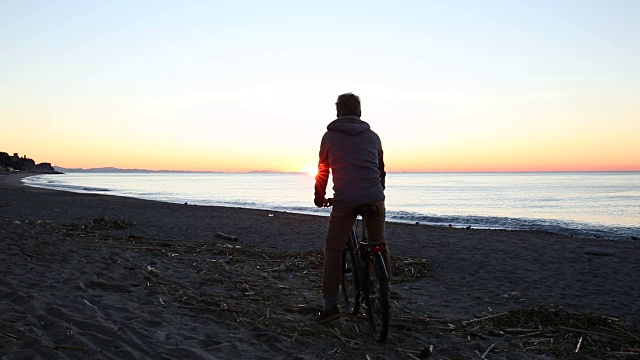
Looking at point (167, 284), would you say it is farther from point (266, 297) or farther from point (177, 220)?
point (177, 220)

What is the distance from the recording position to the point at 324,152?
16.2 ft

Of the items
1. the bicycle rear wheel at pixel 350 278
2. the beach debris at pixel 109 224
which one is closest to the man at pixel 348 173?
the bicycle rear wheel at pixel 350 278

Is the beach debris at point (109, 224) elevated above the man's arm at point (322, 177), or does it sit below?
below

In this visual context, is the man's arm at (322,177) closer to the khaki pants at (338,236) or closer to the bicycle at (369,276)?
the khaki pants at (338,236)

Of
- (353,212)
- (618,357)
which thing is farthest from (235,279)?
(618,357)

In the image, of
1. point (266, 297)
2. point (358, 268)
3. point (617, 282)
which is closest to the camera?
point (358, 268)

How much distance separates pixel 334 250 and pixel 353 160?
1.00 meters

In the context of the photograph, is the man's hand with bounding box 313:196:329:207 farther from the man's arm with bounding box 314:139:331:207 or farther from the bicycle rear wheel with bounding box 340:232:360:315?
the bicycle rear wheel with bounding box 340:232:360:315

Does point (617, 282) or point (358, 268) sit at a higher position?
point (358, 268)

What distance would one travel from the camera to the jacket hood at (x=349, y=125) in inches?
188

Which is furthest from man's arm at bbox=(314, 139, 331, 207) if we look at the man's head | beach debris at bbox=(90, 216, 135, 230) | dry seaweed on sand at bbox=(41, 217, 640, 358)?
beach debris at bbox=(90, 216, 135, 230)

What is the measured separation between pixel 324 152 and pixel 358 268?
1.30 meters

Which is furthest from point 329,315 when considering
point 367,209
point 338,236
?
point 367,209

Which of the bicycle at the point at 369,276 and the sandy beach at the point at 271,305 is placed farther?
the bicycle at the point at 369,276
